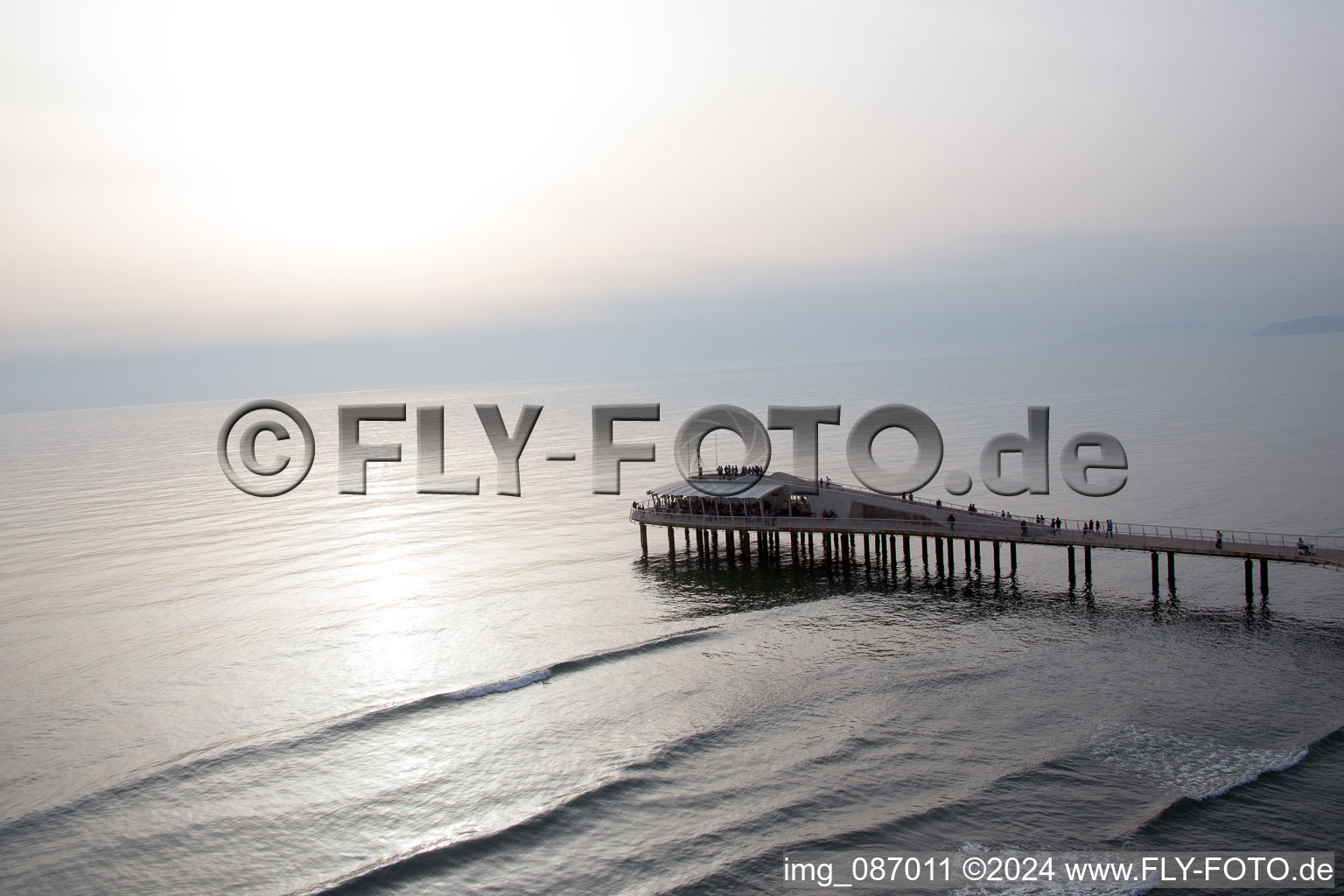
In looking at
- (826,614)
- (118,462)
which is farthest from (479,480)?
(118,462)

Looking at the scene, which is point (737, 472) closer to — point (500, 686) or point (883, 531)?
point (883, 531)

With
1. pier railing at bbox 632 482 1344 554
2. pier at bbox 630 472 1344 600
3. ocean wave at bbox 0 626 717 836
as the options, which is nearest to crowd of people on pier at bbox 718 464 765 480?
pier at bbox 630 472 1344 600

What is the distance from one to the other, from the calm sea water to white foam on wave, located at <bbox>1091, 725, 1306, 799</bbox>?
13 cm

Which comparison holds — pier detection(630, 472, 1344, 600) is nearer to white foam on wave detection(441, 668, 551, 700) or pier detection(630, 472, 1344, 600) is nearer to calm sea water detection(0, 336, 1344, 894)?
calm sea water detection(0, 336, 1344, 894)

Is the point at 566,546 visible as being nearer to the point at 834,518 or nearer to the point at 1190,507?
the point at 834,518

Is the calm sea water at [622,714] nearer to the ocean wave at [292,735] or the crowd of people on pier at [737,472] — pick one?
the ocean wave at [292,735]

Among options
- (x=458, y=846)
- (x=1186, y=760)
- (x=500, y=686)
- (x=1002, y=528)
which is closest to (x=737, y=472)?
(x=1002, y=528)

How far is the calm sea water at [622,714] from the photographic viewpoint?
28.7m

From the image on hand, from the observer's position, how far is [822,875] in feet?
87.8

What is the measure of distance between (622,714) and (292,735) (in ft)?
46.8

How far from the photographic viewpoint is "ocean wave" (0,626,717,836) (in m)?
32.8

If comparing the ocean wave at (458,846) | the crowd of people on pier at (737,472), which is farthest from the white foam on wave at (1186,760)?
the crowd of people on pier at (737,472)

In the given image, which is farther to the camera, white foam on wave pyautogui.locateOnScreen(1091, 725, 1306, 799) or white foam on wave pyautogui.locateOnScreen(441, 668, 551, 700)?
white foam on wave pyautogui.locateOnScreen(441, 668, 551, 700)

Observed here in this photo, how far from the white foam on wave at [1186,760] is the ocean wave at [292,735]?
72.0 feet
